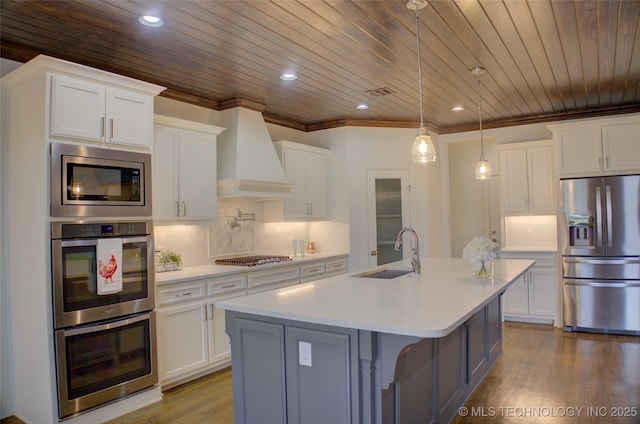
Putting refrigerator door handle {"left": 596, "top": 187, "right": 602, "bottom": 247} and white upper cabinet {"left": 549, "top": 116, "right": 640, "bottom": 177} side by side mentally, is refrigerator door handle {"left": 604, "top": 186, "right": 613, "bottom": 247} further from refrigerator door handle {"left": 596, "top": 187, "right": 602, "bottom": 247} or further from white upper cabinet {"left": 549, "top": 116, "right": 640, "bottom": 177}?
white upper cabinet {"left": 549, "top": 116, "right": 640, "bottom": 177}

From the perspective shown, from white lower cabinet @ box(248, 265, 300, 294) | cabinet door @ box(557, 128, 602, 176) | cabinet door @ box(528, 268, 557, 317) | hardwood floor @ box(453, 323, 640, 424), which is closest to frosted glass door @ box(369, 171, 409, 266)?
white lower cabinet @ box(248, 265, 300, 294)

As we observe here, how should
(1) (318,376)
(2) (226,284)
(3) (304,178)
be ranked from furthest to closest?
(3) (304,178), (2) (226,284), (1) (318,376)

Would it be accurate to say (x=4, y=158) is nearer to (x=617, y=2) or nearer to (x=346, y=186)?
(x=346, y=186)

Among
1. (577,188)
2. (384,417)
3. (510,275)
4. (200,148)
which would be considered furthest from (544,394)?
(200,148)

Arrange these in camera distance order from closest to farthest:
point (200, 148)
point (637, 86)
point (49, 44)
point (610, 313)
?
point (49, 44) < point (200, 148) < point (637, 86) < point (610, 313)

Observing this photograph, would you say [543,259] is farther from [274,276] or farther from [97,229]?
[97,229]

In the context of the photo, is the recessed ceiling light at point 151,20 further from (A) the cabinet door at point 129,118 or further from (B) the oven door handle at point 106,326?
(B) the oven door handle at point 106,326

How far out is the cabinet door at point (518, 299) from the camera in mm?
5492

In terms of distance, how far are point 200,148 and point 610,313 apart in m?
4.66

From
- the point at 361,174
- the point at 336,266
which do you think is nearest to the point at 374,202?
the point at 361,174

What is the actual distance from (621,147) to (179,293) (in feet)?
15.8

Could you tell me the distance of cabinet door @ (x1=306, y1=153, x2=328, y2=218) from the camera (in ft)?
17.8

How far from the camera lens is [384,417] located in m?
2.10

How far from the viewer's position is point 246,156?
14.5ft
